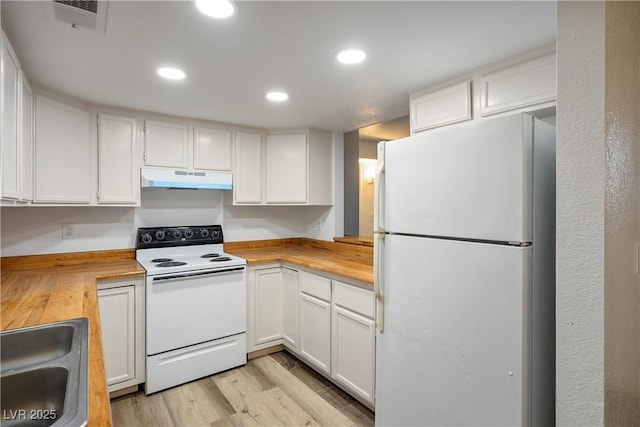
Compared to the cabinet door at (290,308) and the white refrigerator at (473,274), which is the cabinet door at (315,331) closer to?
the cabinet door at (290,308)

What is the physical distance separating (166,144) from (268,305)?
5.42 ft

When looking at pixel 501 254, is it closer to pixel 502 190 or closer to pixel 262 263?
pixel 502 190

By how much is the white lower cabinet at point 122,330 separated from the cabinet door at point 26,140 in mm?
739

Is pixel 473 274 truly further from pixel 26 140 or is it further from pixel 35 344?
pixel 26 140

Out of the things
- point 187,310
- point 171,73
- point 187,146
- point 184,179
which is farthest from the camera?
point 187,146

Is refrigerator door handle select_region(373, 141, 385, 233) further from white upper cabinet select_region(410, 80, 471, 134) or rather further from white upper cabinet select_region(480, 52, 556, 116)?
white upper cabinet select_region(480, 52, 556, 116)

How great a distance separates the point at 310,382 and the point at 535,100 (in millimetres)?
2369

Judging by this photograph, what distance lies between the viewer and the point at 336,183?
3.52m

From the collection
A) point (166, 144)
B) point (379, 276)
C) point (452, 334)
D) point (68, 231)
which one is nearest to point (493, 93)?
point (379, 276)

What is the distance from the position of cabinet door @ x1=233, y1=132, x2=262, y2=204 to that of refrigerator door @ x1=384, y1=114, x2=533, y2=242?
1835 mm

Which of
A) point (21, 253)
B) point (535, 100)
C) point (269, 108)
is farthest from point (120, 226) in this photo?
point (535, 100)

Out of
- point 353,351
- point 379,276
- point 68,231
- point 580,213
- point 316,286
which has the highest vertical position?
point 580,213

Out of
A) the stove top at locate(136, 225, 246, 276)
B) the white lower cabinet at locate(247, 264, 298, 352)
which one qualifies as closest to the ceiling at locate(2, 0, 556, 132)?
the stove top at locate(136, 225, 246, 276)

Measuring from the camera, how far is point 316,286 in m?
2.63
